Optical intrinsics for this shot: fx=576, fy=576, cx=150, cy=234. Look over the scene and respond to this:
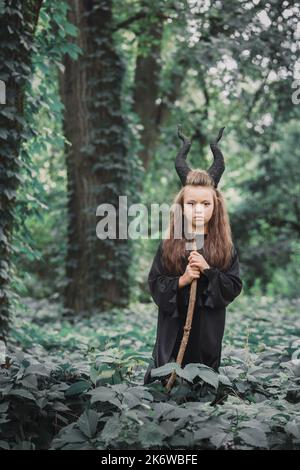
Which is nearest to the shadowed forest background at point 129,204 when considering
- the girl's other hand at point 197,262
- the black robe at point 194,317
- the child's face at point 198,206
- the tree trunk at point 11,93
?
the tree trunk at point 11,93

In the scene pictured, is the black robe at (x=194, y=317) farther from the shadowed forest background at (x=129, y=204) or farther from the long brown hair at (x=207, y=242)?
the shadowed forest background at (x=129, y=204)

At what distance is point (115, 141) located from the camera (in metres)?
9.50

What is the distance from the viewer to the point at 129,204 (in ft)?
32.1

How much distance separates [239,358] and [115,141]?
19.5 feet

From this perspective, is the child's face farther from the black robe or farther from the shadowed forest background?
the shadowed forest background

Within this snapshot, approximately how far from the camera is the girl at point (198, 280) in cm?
366

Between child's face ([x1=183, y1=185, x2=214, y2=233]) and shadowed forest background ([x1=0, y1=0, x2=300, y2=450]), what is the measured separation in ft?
2.80

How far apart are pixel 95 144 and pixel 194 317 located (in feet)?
20.3

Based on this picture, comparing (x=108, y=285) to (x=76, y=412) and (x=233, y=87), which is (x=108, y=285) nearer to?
(x=233, y=87)

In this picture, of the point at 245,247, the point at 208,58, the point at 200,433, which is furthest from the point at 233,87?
the point at 200,433

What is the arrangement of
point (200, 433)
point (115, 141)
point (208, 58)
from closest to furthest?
point (200, 433) → point (208, 58) → point (115, 141)

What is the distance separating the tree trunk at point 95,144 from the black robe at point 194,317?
5.74 metres

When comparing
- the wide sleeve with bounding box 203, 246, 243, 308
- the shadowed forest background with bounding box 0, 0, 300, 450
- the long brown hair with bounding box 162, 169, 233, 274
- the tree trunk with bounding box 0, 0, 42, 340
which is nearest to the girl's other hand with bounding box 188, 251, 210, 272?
the wide sleeve with bounding box 203, 246, 243, 308

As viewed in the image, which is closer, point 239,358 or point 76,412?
point 76,412
